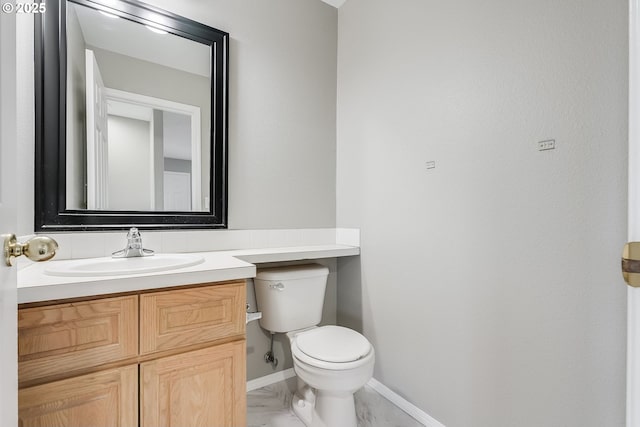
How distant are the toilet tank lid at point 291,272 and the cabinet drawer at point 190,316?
50 centimetres

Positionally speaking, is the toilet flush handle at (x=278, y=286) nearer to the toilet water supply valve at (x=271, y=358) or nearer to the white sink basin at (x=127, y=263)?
the toilet water supply valve at (x=271, y=358)

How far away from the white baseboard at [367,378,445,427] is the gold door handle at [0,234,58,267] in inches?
63.2

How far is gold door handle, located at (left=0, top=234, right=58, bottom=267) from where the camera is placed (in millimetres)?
591

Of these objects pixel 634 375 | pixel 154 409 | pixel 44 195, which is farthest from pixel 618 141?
pixel 44 195

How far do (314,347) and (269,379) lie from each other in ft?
2.03

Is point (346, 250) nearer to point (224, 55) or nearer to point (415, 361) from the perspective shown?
point (415, 361)

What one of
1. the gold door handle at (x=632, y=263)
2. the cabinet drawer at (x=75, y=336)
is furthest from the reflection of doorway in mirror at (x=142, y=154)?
the gold door handle at (x=632, y=263)

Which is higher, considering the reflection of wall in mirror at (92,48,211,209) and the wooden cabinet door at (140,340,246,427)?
the reflection of wall in mirror at (92,48,211,209)

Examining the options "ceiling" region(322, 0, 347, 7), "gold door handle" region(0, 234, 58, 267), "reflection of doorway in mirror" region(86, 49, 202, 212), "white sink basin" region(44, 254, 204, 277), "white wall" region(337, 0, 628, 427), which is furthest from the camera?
"ceiling" region(322, 0, 347, 7)

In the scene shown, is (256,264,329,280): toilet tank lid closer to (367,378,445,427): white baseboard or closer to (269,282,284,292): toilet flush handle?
(269,282,284,292): toilet flush handle

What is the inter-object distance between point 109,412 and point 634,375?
1.37 m

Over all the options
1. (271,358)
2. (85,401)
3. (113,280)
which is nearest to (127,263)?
(113,280)

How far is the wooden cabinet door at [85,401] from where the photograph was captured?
0.79 metres

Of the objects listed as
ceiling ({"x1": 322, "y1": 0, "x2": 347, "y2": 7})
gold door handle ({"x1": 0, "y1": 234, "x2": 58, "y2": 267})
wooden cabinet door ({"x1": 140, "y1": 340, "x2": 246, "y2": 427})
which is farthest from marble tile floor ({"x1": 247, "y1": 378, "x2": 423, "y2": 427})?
ceiling ({"x1": 322, "y1": 0, "x2": 347, "y2": 7})
